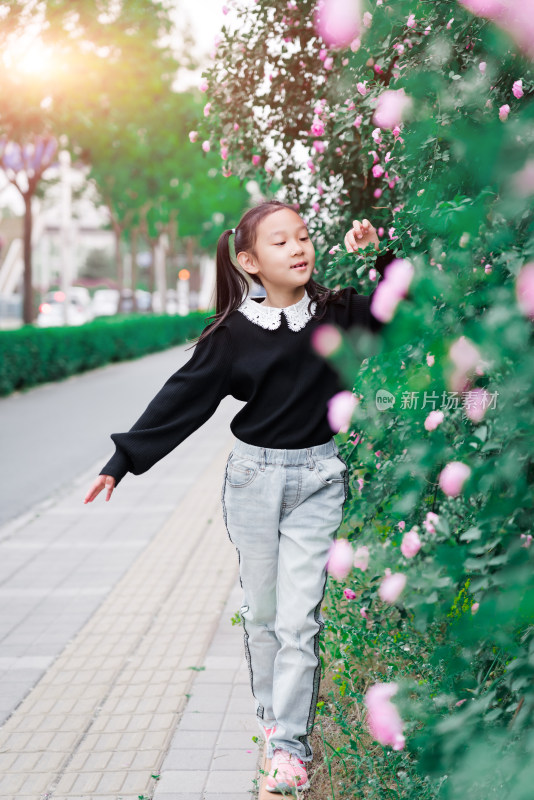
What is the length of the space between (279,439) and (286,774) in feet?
3.14

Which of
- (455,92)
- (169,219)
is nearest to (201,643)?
(455,92)

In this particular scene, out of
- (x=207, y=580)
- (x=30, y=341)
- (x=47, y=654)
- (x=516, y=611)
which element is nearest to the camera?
(x=516, y=611)

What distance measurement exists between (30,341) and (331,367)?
1461cm

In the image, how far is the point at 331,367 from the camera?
296cm

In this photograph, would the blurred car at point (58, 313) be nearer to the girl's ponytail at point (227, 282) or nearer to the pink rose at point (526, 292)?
the girl's ponytail at point (227, 282)

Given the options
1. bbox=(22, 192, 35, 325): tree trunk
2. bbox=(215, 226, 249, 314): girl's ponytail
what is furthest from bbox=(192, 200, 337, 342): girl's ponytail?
bbox=(22, 192, 35, 325): tree trunk

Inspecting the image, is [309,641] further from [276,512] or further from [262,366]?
[262,366]

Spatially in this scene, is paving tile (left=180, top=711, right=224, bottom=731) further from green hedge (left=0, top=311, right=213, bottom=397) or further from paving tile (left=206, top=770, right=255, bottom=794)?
green hedge (left=0, top=311, right=213, bottom=397)

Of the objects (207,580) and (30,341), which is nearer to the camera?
(207,580)

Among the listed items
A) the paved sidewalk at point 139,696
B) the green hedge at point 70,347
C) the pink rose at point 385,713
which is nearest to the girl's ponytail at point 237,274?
the pink rose at point 385,713

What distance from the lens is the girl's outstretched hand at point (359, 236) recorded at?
115 inches

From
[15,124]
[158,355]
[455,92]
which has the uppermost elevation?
[15,124]

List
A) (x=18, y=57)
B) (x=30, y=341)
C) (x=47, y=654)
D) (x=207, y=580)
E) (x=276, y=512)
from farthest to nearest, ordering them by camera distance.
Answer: (x=30, y=341) < (x=18, y=57) < (x=207, y=580) < (x=47, y=654) < (x=276, y=512)

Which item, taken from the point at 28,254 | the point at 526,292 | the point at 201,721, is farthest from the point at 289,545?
the point at 28,254
